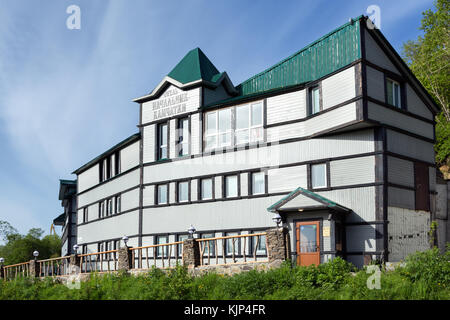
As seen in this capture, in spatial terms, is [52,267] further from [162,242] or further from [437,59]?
[437,59]

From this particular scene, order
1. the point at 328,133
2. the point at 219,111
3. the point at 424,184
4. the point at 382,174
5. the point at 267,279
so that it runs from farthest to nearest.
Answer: the point at 219,111 → the point at 424,184 → the point at 328,133 → the point at 382,174 → the point at 267,279

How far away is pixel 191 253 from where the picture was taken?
63.0 feet

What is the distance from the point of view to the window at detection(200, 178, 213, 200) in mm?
26414

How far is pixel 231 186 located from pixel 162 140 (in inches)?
227

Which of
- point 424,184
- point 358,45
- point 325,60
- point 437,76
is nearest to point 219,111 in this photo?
point 325,60

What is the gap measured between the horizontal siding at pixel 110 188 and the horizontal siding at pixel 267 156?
1770 mm

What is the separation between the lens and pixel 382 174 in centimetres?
2075

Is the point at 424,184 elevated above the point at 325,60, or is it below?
below

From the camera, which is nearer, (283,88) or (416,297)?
(416,297)

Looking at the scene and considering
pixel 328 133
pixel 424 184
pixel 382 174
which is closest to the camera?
pixel 382 174

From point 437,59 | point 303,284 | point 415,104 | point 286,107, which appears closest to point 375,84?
point 415,104
